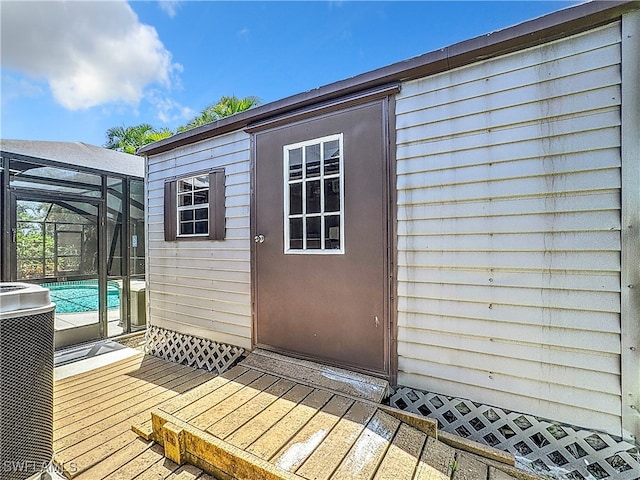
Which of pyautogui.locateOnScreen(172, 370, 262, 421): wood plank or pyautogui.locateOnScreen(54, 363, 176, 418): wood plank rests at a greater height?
pyautogui.locateOnScreen(172, 370, 262, 421): wood plank

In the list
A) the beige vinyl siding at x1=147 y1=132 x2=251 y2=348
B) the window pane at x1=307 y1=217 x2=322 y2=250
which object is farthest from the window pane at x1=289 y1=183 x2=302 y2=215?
the beige vinyl siding at x1=147 y1=132 x2=251 y2=348

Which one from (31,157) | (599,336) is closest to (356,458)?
(599,336)

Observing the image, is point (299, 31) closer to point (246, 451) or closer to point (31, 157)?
point (31, 157)

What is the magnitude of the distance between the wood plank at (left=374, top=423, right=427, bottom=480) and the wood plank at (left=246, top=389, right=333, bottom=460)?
0.57 metres

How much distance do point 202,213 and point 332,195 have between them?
194 cm

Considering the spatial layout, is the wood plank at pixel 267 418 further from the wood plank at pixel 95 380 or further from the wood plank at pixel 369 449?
the wood plank at pixel 95 380

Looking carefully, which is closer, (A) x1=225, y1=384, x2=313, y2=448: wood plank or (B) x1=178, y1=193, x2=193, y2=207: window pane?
(A) x1=225, y1=384, x2=313, y2=448: wood plank

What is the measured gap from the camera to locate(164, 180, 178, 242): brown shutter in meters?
3.92

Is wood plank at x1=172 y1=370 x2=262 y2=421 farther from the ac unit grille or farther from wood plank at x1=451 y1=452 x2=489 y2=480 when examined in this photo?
wood plank at x1=451 y1=452 x2=489 y2=480

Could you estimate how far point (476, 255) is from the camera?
2.13m

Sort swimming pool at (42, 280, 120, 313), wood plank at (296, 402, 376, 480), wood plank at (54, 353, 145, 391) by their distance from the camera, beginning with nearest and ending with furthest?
wood plank at (296, 402, 376, 480), wood plank at (54, 353, 145, 391), swimming pool at (42, 280, 120, 313)

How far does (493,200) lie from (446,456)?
1713 millimetres

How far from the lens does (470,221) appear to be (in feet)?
7.05

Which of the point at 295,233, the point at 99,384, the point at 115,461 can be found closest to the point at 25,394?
the point at 115,461
